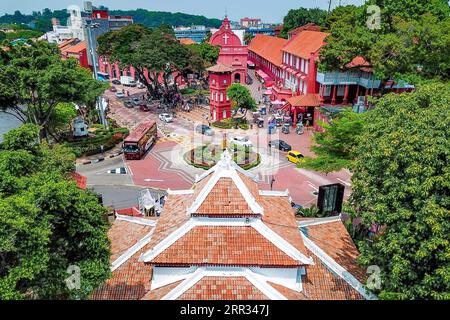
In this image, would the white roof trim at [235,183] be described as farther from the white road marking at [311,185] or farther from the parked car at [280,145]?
the parked car at [280,145]

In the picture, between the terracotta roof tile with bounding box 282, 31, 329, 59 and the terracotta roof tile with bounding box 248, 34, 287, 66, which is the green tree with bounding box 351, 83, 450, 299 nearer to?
the terracotta roof tile with bounding box 282, 31, 329, 59

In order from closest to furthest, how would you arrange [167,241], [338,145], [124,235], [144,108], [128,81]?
1. [167,241]
2. [124,235]
3. [338,145]
4. [144,108]
5. [128,81]

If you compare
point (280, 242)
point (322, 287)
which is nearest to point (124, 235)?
point (280, 242)

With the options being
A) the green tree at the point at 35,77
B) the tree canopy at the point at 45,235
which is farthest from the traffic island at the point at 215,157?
the tree canopy at the point at 45,235

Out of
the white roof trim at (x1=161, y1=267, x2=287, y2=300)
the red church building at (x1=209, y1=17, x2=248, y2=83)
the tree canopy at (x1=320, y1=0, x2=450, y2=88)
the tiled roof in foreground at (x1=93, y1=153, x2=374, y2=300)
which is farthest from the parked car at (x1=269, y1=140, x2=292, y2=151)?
the red church building at (x1=209, y1=17, x2=248, y2=83)

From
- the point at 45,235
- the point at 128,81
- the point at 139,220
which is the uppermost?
the point at 45,235

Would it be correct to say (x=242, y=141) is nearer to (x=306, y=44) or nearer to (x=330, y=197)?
(x=330, y=197)

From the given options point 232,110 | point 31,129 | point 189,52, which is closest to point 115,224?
point 31,129
